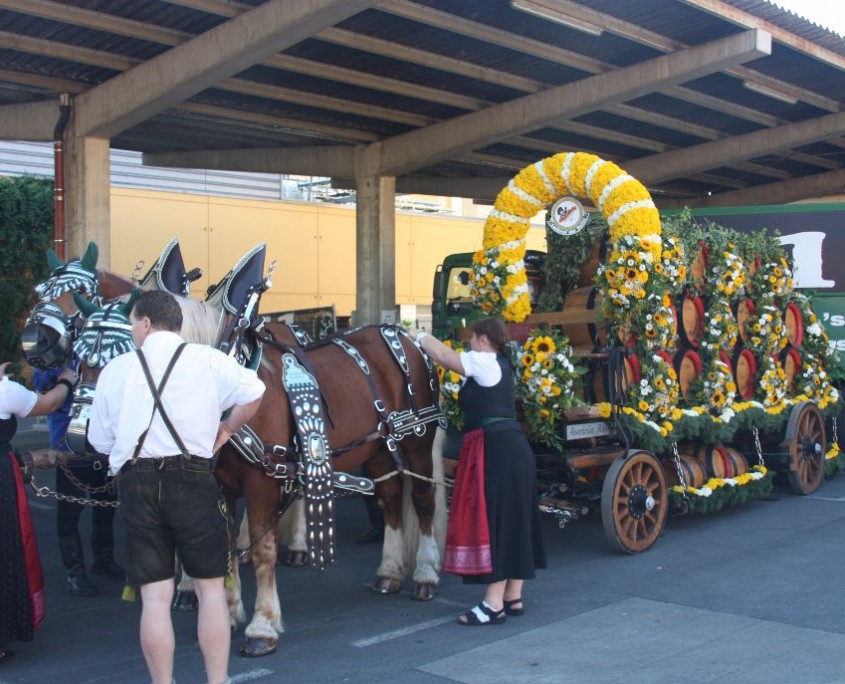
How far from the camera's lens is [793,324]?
379 inches

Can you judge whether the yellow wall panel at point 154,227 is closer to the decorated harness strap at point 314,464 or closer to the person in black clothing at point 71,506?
the person in black clothing at point 71,506

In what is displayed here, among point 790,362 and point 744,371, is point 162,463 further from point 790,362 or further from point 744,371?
point 790,362

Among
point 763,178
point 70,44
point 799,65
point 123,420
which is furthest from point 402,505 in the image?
point 763,178

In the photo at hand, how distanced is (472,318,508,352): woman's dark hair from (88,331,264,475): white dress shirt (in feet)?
6.19

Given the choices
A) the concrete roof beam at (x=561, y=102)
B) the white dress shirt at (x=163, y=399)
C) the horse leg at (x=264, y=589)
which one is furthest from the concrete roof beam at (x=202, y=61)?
the white dress shirt at (x=163, y=399)

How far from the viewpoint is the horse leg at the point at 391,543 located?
6.35 m

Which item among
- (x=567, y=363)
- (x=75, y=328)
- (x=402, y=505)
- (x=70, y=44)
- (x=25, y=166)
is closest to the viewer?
(x=75, y=328)

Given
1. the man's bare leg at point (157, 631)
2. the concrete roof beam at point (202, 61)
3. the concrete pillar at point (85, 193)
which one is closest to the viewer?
the man's bare leg at point (157, 631)

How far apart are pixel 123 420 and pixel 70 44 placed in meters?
10.4

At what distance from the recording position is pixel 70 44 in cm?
1289

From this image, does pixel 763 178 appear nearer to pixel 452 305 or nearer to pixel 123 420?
pixel 452 305

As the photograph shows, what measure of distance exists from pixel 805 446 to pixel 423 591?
4790 millimetres

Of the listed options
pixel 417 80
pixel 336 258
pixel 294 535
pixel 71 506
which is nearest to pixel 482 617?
Answer: pixel 294 535

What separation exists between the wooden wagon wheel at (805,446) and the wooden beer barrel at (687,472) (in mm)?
1301
